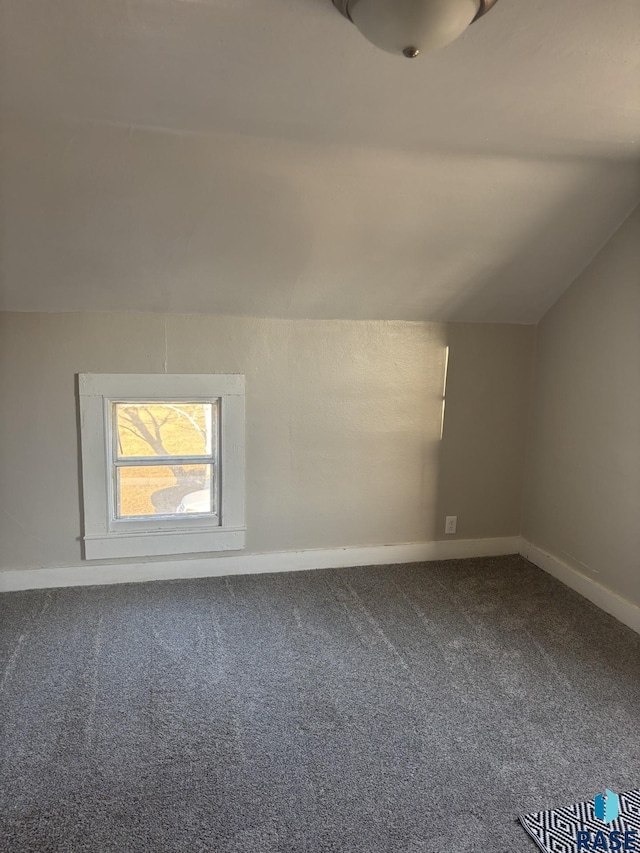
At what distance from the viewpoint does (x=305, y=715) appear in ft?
6.82

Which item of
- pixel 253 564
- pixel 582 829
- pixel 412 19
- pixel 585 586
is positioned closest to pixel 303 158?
pixel 412 19

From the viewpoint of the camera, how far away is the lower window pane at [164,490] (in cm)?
315

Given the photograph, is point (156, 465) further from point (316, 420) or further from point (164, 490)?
point (316, 420)

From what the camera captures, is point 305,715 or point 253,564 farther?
point 253,564

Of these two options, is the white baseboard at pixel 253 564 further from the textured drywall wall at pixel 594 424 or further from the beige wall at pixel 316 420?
the textured drywall wall at pixel 594 424

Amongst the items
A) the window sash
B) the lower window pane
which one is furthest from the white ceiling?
the lower window pane

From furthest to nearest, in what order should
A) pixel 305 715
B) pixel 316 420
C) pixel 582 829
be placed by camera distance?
pixel 316 420, pixel 305 715, pixel 582 829

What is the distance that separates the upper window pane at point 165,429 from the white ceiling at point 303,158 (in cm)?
55

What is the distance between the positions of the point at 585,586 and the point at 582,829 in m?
1.62

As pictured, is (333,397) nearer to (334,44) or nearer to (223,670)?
(223,670)

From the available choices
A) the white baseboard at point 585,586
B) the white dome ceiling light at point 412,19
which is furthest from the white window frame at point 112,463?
the white dome ceiling light at point 412,19

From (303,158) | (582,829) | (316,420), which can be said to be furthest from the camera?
(316,420)

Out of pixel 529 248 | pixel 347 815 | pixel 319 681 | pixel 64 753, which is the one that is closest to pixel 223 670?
pixel 319 681

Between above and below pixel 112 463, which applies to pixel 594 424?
above
